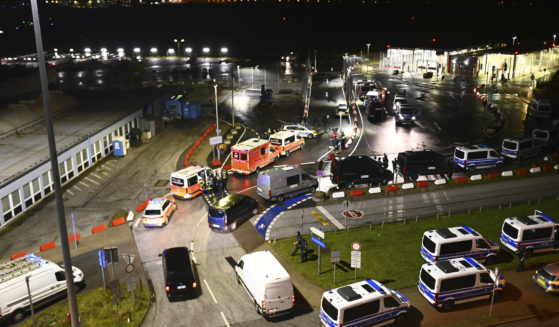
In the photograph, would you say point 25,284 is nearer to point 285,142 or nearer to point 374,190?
point 374,190

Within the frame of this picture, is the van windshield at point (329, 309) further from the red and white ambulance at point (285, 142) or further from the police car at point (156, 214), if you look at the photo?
the red and white ambulance at point (285, 142)

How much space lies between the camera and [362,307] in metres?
20.5

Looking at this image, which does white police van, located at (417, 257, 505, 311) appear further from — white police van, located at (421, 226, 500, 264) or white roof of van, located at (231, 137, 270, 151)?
white roof of van, located at (231, 137, 270, 151)

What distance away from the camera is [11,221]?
32594mm

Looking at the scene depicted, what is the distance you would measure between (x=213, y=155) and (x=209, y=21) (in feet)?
513

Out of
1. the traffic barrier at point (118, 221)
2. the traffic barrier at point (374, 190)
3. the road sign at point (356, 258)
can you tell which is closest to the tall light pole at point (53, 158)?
the road sign at point (356, 258)

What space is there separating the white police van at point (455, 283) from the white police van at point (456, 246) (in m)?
2.05

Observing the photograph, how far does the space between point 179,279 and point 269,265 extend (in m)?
4.46

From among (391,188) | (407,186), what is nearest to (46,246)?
(391,188)

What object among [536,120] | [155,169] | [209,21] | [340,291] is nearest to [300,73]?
[536,120]

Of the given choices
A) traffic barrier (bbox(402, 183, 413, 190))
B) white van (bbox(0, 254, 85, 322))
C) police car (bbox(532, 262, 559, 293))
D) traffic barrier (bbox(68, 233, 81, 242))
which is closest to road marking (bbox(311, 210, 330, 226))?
traffic barrier (bbox(402, 183, 413, 190))

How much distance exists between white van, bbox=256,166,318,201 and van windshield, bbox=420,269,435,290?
13841mm

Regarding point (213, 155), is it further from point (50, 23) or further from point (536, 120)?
point (50, 23)

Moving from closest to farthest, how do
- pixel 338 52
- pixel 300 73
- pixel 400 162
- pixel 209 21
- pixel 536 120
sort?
pixel 400 162 → pixel 536 120 → pixel 300 73 → pixel 338 52 → pixel 209 21
